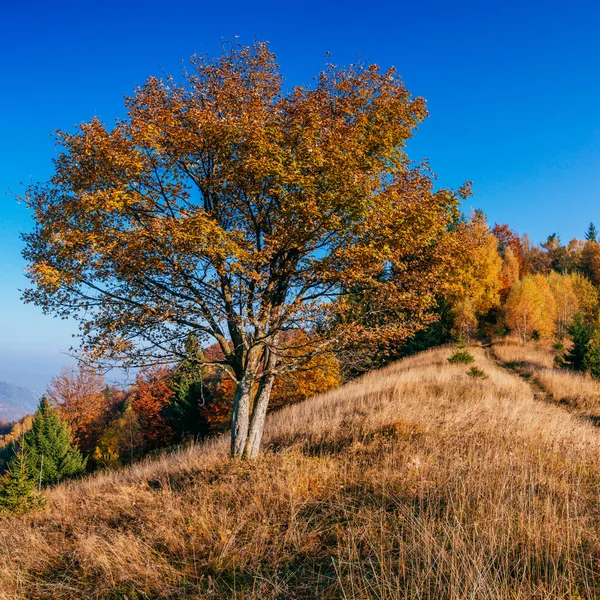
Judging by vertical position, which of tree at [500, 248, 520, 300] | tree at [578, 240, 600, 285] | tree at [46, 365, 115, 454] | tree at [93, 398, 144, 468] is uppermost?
tree at [578, 240, 600, 285]

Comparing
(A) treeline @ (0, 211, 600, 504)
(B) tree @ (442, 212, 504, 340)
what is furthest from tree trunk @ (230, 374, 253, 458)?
(B) tree @ (442, 212, 504, 340)

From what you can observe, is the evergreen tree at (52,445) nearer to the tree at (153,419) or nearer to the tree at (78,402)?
the tree at (78,402)

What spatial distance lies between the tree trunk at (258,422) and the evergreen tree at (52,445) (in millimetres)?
30150

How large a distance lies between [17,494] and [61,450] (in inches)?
1075

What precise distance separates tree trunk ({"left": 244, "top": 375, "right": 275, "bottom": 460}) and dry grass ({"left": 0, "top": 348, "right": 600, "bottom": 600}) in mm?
766

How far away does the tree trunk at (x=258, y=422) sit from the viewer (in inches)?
325

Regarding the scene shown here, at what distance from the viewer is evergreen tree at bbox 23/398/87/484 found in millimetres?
30969

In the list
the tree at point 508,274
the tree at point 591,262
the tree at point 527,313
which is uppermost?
the tree at point 591,262

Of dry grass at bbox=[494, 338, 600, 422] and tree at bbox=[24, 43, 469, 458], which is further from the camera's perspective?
dry grass at bbox=[494, 338, 600, 422]

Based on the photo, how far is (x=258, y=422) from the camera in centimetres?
857

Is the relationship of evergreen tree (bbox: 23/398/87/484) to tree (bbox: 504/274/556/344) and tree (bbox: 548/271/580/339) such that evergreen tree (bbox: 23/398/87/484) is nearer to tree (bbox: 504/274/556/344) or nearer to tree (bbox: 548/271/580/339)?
→ tree (bbox: 504/274/556/344)

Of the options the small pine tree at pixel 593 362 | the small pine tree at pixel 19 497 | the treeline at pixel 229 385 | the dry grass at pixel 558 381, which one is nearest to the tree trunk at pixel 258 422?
the small pine tree at pixel 19 497

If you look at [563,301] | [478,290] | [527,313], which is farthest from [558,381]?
[563,301]

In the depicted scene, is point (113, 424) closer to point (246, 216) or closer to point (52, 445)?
point (52, 445)
